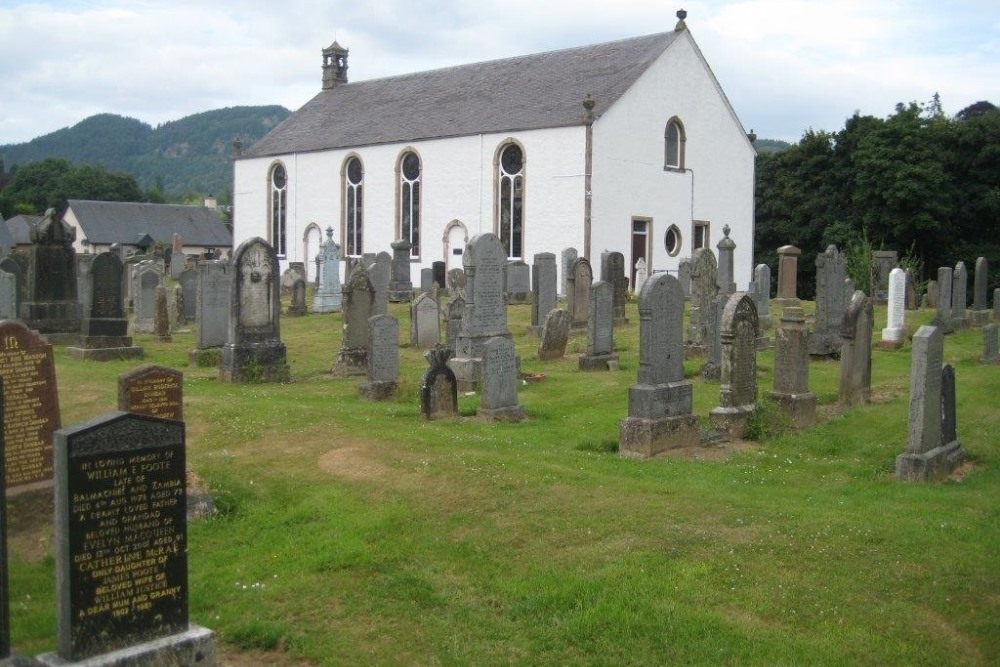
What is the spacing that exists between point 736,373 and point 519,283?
17.6 meters

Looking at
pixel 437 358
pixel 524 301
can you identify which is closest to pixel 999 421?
pixel 437 358

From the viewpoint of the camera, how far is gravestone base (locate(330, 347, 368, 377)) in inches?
618

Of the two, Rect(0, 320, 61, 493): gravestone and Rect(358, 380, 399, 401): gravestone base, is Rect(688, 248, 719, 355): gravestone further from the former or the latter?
Rect(0, 320, 61, 493): gravestone

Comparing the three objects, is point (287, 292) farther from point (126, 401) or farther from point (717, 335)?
point (126, 401)

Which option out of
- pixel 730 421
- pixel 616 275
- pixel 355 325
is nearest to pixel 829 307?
pixel 616 275

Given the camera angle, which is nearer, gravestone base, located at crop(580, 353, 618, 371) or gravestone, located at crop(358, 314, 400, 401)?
gravestone, located at crop(358, 314, 400, 401)

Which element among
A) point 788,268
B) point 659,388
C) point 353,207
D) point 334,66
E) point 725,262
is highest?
point 334,66

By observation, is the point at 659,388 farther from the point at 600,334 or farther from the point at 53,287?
the point at 53,287

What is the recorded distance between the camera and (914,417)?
9.29 metres

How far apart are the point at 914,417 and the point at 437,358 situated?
532cm

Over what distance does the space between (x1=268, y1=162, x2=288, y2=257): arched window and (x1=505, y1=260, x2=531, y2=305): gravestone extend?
1916 cm

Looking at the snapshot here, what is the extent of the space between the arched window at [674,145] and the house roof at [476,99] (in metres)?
2.65

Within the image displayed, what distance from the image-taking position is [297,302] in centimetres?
2608

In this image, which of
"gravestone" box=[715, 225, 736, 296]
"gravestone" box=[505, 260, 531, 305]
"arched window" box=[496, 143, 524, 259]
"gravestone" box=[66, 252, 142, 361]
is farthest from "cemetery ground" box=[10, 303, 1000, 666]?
"arched window" box=[496, 143, 524, 259]
